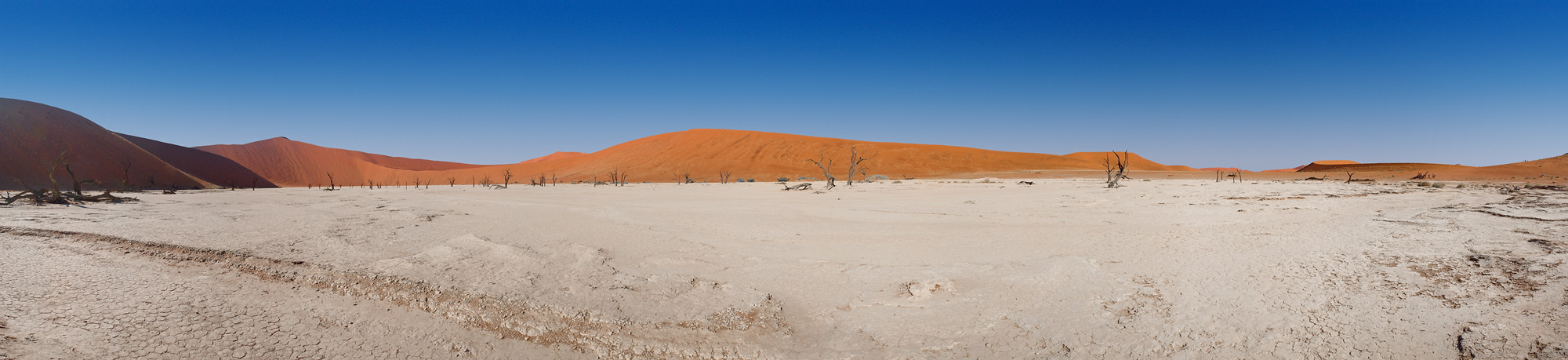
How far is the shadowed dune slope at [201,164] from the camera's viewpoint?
3800cm

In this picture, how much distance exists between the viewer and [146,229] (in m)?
6.02

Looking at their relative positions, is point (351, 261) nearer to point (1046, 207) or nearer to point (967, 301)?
point (967, 301)

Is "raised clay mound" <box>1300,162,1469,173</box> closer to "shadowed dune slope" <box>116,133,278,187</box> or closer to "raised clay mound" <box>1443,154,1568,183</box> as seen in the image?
"raised clay mound" <box>1443,154,1568,183</box>

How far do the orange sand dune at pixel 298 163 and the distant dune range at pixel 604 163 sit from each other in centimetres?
13

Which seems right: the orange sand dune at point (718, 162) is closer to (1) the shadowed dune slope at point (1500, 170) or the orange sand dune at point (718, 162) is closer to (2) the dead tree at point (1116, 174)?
(2) the dead tree at point (1116, 174)

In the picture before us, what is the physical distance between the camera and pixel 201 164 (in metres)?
41.1

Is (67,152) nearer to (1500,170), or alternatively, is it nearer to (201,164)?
(201,164)

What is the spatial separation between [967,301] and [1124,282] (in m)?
1.35

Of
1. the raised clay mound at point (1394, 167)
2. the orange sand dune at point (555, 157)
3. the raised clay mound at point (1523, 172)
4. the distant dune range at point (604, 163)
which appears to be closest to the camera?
the raised clay mound at point (1523, 172)

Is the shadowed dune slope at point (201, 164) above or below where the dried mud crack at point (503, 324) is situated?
above

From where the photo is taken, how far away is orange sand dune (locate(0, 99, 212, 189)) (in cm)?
2231

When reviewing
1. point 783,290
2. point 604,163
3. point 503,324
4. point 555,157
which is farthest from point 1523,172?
point 555,157

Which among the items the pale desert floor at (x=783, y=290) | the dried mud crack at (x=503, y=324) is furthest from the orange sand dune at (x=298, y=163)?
the dried mud crack at (x=503, y=324)

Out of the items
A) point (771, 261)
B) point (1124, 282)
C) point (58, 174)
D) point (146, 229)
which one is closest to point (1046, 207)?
point (1124, 282)
